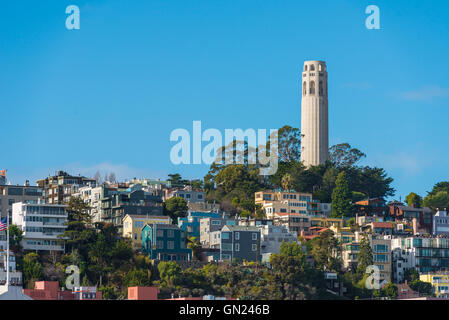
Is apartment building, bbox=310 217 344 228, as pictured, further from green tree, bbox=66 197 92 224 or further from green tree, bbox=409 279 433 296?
green tree, bbox=66 197 92 224

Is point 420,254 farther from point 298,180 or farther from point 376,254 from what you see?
point 298,180

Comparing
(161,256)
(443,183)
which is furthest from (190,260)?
(443,183)

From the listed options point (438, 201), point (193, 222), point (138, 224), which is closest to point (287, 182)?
point (438, 201)

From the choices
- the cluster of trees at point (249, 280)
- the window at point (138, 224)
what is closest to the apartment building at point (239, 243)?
the cluster of trees at point (249, 280)

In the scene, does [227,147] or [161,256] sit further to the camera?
[227,147]
